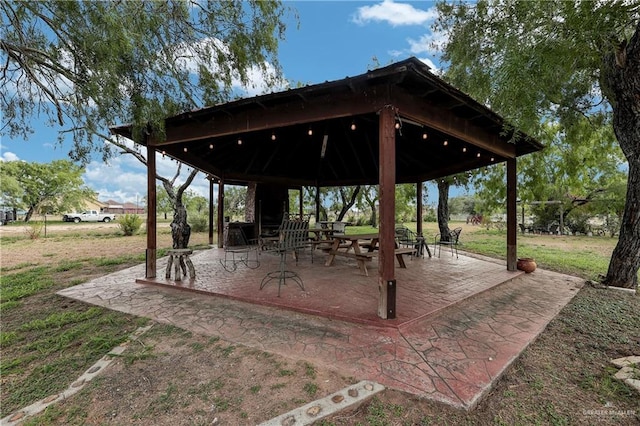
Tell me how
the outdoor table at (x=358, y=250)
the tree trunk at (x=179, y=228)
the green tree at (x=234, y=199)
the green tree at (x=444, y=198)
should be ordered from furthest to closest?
1. the green tree at (x=234, y=199)
2. the green tree at (x=444, y=198)
3. the tree trunk at (x=179, y=228)
4. the outdoor table at (x=358, y=250)

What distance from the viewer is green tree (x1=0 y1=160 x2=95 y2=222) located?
24875 mm

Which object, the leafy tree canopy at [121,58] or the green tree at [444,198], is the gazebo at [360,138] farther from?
the green tree at [444,198]

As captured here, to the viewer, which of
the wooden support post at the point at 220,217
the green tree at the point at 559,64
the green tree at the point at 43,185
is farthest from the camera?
the green tree at the point at 43,185

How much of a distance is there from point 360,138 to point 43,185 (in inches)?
1312

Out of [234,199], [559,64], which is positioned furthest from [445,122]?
[234,199]

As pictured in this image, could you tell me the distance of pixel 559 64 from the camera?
2.81 m

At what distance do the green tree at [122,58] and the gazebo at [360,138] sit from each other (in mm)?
598

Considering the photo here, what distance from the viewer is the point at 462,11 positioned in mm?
4418

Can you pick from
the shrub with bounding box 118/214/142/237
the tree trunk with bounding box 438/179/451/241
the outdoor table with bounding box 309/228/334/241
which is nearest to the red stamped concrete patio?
the outdoor table with bounding box 309/228/334/241

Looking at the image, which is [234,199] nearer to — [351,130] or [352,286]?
[351,130]

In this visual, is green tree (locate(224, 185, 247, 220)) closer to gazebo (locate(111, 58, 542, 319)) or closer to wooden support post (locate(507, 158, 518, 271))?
gazebo (locate(111, 58, 542, 319))

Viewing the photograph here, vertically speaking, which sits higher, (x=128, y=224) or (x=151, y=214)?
(x=151, y=214)

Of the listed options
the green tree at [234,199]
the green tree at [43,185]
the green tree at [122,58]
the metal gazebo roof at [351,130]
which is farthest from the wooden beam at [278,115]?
the green tree at [43,185]

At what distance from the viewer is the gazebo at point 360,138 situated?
130 inches
